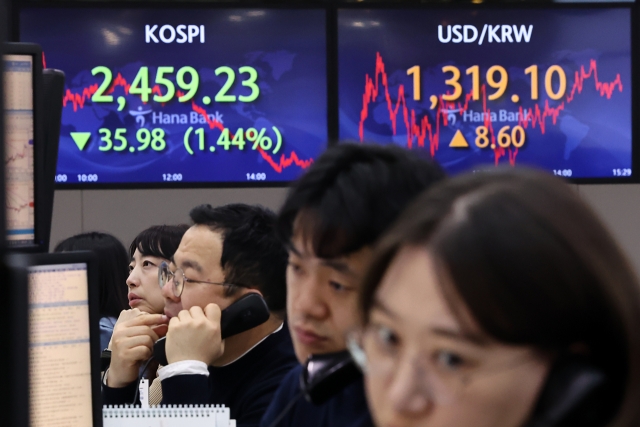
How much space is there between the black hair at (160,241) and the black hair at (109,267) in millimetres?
Answer: 230

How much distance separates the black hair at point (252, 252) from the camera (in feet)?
6.91

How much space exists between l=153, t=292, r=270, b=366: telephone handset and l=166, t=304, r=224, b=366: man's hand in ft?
0.07

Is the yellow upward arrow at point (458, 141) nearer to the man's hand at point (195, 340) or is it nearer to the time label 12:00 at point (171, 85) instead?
the time label 12:00 at point (171, 85)

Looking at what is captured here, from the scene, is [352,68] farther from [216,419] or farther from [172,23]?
[216,419]

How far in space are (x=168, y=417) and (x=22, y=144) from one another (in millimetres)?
581

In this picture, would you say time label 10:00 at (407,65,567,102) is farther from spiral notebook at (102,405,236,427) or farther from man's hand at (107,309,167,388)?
spiral notebook at (102,405,236,427)

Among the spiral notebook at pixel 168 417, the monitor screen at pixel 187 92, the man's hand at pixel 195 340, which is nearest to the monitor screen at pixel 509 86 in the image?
the monitor screen at pixel 187 92

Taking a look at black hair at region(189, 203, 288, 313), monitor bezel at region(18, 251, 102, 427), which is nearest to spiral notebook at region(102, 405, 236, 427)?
monitor bezel at region(18, 251, 102, 427)

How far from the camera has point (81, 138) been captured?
135 inches

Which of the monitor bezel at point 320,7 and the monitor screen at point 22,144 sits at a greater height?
the monitor bezel at point 320,7

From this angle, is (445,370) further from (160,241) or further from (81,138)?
(81,138)

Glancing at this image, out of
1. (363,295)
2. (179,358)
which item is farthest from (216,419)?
(363,295)

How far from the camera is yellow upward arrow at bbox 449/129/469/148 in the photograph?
3.54 meters

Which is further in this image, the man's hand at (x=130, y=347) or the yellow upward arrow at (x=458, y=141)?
the yellow upward arrow at (x=458, y=141)
